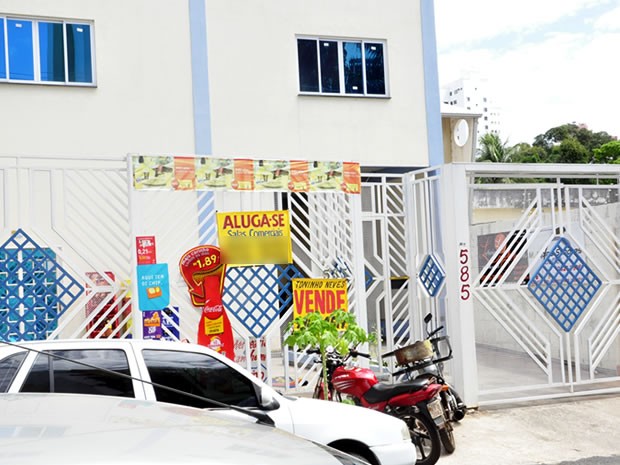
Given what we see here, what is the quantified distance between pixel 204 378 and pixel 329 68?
35.2 feet

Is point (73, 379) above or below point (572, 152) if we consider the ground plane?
below

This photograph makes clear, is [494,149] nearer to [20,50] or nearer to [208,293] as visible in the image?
[20,50]

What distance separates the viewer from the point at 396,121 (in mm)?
14898

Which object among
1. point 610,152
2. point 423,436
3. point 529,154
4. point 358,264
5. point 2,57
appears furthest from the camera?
point 529,154

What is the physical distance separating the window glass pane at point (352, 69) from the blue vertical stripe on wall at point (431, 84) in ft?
4.60

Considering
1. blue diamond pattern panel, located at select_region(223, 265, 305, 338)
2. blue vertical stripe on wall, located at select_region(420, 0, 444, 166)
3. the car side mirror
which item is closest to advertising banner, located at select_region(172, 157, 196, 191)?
blue diamond pattern panel, located at select_region(223, 265, 305, 338)

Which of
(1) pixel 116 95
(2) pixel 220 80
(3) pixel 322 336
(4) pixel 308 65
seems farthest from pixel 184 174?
(4) pixel 308 65

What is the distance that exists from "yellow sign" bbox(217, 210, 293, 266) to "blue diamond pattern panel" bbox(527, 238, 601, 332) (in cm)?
326

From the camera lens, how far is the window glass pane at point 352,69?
48.4 ft

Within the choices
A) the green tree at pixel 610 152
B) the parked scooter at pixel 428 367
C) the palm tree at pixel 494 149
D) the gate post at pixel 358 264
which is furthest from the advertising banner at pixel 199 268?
the palm tree at pixel 494 149

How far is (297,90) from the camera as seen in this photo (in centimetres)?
1425

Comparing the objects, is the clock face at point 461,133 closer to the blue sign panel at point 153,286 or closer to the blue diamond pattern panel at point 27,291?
the blue sign panel at point 153,286

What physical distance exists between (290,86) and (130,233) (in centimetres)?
711

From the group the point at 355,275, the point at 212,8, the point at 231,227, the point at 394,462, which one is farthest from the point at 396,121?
the point at 394,462
